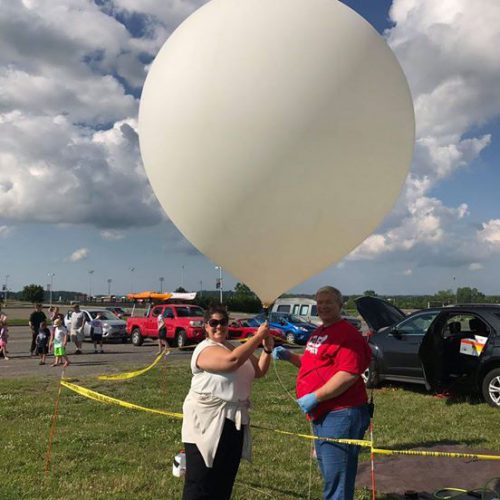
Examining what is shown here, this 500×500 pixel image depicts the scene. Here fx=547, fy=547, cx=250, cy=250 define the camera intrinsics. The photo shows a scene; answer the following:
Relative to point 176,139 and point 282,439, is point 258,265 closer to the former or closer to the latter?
point 176,139

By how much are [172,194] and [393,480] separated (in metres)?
3.53

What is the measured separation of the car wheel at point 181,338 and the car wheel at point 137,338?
2.43 m

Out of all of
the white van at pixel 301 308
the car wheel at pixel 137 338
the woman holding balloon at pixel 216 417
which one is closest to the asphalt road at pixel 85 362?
the car wheel at pixel 137 338

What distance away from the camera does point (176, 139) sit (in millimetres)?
3342

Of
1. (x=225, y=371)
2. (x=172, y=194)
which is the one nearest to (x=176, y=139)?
(x=172, y=194)

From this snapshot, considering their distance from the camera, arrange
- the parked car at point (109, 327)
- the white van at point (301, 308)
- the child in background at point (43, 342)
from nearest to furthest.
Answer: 1. the child in background at point (43, 342)
2. the parked car at point (109, 327)
3. the white van at point (301, 308)

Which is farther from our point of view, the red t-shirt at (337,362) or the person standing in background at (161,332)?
the person standing in background at (161,332)

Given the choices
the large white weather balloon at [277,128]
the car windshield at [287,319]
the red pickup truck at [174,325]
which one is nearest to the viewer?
the large white weather balloon at [277,128]

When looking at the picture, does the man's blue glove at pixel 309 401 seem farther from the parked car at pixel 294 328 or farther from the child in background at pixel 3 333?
the parked car at pixel 294 328

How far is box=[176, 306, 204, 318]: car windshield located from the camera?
1998cm

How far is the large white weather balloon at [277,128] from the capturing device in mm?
3148

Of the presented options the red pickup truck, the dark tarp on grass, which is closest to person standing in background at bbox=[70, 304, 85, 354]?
the red pickup truck

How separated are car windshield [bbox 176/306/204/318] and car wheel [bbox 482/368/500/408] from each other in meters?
12.7

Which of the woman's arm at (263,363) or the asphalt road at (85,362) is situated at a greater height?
the woman's arm at (263,363)
